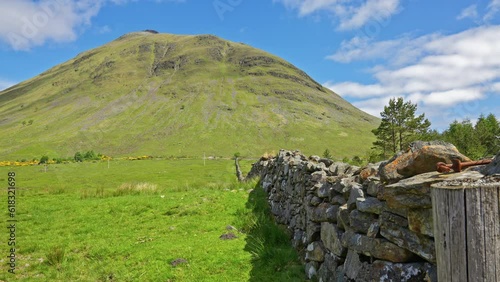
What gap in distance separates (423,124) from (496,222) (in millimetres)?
53211

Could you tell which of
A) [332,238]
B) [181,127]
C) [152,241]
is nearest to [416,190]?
[332,238]

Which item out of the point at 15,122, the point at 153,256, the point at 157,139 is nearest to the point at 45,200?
the point at 153,256

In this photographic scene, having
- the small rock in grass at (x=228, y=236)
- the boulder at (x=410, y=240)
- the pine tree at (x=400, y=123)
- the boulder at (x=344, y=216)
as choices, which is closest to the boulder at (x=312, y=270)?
the boulder at (x=344, y=216)

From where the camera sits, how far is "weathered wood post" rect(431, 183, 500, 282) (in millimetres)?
2139

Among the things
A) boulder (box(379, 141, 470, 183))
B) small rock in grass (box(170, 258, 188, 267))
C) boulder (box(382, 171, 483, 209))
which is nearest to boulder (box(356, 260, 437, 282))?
boulder (box(382, 171, 483, 209))

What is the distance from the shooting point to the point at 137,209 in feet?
52.4

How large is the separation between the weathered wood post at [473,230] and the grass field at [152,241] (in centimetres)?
525

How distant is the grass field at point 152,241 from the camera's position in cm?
848

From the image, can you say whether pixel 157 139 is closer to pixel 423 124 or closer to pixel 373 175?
pixel 423 124

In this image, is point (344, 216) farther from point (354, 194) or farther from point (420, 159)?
point (420, 159)

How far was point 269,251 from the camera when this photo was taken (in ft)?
29.1

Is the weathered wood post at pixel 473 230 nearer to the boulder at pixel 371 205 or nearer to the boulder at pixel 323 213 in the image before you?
the boulder at pixel 371 205

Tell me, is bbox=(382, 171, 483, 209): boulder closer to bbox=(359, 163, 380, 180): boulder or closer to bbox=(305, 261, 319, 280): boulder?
bbox=(359, 163, 380, 180): boulder

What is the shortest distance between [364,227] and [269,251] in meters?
4.40
